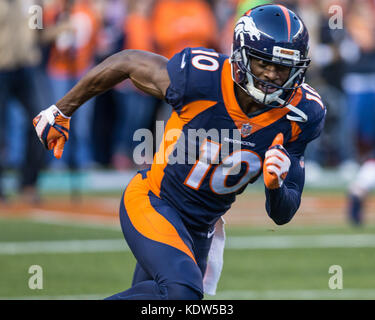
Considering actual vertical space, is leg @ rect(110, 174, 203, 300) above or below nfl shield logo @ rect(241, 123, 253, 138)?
below

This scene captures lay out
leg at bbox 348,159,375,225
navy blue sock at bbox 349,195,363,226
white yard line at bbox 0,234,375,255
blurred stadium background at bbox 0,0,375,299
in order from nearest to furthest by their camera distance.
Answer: blurred stadium background at bbox 0,0,375,299 < white yard line at bbox 0,234,375,255 < leg at bbox 348,159,375,225 < navy blue sock at bbox 349,195,363,226

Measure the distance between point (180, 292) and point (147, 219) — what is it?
539mm

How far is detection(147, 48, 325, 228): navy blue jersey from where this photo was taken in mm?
4848

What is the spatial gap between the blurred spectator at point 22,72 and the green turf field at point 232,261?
104cm

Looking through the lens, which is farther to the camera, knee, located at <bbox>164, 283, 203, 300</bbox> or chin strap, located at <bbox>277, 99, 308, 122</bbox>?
chin strap, located at <bbox>277, 99, 308, 122</bbox>

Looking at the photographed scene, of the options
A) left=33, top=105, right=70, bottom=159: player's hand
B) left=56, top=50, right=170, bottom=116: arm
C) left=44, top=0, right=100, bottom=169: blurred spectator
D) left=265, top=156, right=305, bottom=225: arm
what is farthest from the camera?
left=44, top=0, right=100, bottom=169: blurred spectator

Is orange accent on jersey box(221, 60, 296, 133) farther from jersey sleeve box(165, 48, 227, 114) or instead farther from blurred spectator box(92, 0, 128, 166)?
blurred spectator box(92, 0, 128, 166)

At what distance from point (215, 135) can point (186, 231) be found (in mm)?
514

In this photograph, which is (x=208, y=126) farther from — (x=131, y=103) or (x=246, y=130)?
(x=131, y=103)

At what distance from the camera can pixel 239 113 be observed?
4875 mm

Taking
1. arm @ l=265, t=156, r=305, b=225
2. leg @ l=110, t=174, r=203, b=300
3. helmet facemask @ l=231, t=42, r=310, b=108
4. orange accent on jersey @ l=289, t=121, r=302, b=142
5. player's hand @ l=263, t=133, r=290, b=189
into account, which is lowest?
leg @ l=110, t=174, r=203, b=300

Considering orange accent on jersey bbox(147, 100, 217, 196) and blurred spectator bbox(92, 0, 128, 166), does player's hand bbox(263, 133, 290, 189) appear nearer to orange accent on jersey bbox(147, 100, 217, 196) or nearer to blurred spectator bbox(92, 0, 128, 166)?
orange accent on jersey bbox(147, 100, 217, 196)

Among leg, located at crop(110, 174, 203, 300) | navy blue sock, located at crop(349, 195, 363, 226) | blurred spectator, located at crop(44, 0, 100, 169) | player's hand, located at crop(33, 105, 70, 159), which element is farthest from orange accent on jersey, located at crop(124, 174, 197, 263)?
blurred spectator, located at crop(44, 0, 100, 169)

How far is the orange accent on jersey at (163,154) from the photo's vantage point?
16.3 feet
